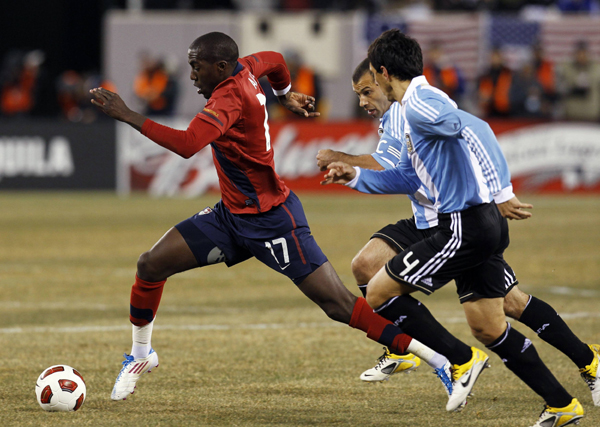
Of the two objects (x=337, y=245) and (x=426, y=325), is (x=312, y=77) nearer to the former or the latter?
(x=337, y=245)

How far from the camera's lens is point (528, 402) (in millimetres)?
5695

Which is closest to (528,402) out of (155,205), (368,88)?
(368,88)

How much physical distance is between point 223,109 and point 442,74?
15.8m

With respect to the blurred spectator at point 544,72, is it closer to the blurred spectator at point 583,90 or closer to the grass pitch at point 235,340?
the blurred spectator at point 583,90

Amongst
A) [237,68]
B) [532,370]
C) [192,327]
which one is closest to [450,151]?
[532,370]

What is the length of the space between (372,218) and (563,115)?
21.8 ft

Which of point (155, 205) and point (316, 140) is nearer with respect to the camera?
point (155, 205)

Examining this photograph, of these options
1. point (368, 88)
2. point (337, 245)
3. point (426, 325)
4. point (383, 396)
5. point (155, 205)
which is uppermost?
point (368, 88)

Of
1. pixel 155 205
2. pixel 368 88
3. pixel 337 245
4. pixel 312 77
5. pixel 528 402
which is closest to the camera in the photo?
pixel 528 402

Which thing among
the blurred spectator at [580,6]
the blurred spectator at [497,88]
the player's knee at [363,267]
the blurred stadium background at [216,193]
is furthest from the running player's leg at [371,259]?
the blurred spectator at [580,6]

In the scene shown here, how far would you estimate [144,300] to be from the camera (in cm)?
598

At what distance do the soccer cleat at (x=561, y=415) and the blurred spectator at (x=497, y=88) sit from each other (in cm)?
1631

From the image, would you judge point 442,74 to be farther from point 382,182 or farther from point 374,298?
point 374,298

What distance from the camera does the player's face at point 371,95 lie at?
6.46m
